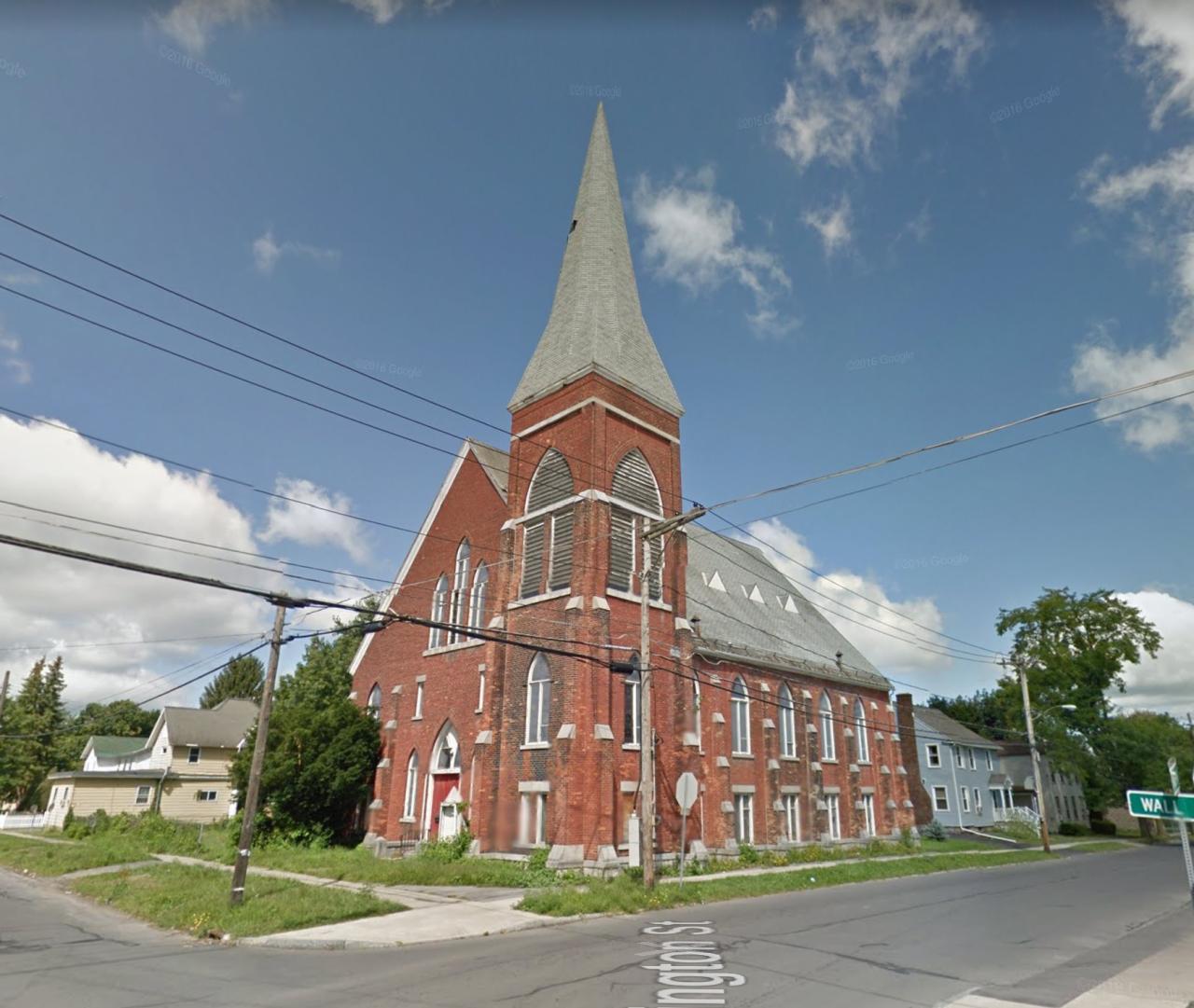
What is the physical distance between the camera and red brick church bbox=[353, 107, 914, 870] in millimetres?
21547

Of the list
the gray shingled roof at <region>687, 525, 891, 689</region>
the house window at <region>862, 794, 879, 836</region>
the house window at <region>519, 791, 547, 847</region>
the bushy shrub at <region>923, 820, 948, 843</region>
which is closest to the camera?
the house window at <region>519, 791, 547, 847</region>

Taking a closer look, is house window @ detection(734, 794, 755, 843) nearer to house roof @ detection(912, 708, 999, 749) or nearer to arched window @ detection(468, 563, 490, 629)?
arched window @ detection(468, 563, 490, 629)

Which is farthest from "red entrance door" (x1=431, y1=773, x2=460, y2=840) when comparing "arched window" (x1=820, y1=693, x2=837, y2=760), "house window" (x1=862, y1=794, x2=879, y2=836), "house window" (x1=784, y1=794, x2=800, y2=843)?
"house window" (x1=862, y1=794, x2=879, y2=836)

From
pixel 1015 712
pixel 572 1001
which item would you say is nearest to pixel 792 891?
pixel 572 1001

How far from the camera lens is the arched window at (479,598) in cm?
2648

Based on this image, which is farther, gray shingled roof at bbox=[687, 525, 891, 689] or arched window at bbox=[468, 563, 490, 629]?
gray shingled roof at bbox=[687, 525, 891, 689]

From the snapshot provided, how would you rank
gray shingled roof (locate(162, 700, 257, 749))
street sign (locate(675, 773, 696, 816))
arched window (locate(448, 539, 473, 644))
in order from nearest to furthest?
street sign (locate(675, 773, 696, 816)) → arched window (locate(448, 539, 473, 644)) → gray shingled roof (locate(162, 700, 257, 749))

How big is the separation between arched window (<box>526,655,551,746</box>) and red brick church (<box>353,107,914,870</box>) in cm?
5

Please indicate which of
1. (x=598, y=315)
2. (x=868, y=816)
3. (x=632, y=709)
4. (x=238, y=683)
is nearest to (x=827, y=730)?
(x=868, y=816)

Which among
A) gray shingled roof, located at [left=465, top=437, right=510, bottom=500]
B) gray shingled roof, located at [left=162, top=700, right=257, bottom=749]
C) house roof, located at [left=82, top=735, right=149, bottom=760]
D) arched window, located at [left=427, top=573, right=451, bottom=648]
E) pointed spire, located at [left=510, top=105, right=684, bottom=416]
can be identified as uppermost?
pointed spire, located at [left=510, top=105, right=684, bottom=416]

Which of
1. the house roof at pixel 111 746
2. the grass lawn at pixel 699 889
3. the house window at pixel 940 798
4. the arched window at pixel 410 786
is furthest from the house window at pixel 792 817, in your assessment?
the house roof at pixel 111 746

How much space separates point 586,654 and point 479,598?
6.78 metres

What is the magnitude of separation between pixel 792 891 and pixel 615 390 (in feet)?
50.9

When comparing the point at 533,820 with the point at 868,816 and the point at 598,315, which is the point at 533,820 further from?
the point at 868,816
